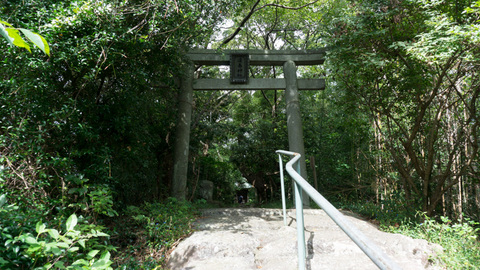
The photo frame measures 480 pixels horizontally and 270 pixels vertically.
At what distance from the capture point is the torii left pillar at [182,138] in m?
5.08

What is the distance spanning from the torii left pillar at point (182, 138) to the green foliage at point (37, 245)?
2858 mm

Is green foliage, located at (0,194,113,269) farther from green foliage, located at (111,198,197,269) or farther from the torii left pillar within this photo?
the torii left pillar

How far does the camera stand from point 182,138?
5188 mm

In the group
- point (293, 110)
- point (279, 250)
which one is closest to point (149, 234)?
point (279, 250)

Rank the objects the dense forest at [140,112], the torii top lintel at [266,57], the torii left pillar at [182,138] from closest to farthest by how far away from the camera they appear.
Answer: the dense forest at [140,112] < the torii left pillar at [182,138] < the torii top lintel at [266,57]

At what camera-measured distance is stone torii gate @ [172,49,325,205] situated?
5170 millimetres

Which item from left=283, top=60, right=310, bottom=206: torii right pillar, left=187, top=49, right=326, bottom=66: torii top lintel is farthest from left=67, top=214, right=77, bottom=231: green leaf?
left=283, top=60, right=310, bottom=206: torii right pillar

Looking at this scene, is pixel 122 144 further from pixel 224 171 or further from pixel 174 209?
pixel 224 171

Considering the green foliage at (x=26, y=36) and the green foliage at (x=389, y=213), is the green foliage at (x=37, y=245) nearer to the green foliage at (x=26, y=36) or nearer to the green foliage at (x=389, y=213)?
the green foliage at (x=26, y=36)

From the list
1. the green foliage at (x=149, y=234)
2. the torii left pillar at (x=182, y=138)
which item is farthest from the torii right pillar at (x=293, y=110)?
the green foliage at (x=149, y=234)

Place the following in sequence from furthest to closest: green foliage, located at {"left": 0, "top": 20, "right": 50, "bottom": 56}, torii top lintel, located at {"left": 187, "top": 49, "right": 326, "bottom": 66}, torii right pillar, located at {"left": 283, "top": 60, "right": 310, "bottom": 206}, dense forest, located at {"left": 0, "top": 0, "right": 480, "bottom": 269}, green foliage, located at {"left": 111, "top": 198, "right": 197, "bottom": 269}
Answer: torii right pillar, located at {"left": 283, "top": 60, "right": 310, "bottom": 206}
torii top lintel, located at {"left": 187, "top": 49, "right": 326, "bottom": 66}
green foliage, located at {"left": 111, "top": 198, "right": 197, "bottom": 269}
dense forest, located at {"left": 0, "top": 0, "right": 480, "bottom": 269}
green foliage, located at {"left": 0, "top": 20, "right": 50, "bottom": 56}

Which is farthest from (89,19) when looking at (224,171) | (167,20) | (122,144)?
(224,171)

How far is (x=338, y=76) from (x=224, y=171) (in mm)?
5173

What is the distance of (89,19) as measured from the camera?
2.79m
